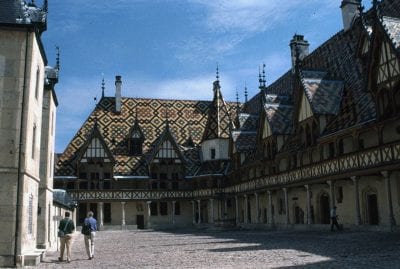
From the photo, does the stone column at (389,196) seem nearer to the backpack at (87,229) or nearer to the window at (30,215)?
the backpack at (87,229)

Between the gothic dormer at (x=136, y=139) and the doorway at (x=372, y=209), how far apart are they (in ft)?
95.1

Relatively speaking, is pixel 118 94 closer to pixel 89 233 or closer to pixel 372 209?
pixel 372 209

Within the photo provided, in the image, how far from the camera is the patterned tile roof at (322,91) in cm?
2655

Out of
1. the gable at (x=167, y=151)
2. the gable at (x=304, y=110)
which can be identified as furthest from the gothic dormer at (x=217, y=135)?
the gable at (x=304, y=110)

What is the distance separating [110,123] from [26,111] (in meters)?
38.1

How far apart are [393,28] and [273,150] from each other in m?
13.8

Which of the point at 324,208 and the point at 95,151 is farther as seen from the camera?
the point at 95,151

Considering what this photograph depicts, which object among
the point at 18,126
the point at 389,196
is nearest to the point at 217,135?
the point at 389,196

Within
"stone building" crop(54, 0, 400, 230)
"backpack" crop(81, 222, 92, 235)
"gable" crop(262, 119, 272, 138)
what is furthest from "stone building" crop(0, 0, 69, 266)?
"gable" crop(262, 119, 272, 138)

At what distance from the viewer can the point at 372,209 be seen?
23844 millimetres

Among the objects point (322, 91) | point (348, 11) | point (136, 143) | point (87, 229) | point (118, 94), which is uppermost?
point (348, 11)

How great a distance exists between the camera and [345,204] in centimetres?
2588

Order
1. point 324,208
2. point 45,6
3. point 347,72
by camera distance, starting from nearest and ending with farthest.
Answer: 1. point 45,6
2. point 324,208
3. point 347,72

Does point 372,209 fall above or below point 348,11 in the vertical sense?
below
